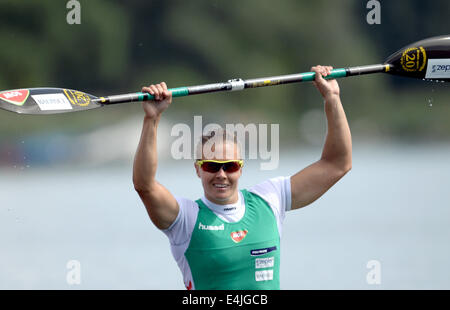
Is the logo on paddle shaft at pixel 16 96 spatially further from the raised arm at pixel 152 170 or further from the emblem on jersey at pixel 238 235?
the emblem on jersey at pixel 238 235

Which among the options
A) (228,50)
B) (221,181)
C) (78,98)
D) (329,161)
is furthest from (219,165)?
(228,50)

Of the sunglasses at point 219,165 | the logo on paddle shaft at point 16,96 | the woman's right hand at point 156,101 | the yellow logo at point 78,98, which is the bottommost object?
the sunglasses at point 219,165

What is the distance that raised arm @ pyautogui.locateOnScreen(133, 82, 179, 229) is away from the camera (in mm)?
3674

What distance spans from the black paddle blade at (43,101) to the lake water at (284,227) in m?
3.43

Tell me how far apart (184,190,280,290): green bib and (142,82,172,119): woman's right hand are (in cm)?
54

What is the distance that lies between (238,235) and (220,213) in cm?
15

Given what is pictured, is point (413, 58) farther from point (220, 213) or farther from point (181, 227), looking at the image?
point (181, 227)

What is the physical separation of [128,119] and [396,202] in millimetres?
4989

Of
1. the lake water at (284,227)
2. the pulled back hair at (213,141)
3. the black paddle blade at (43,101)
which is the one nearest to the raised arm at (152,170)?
the pulled back hair at (213,141)

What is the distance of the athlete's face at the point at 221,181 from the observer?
12.6 feet

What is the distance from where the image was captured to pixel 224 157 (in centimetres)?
387

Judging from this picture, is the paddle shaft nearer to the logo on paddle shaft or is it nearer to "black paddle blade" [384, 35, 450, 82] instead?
"black paddle blade" [384, 35, 450, 82]
